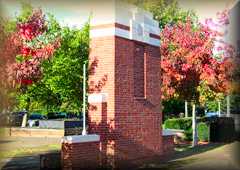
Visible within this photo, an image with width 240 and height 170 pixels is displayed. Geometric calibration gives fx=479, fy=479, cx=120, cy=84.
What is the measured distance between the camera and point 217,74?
20078 millimetres

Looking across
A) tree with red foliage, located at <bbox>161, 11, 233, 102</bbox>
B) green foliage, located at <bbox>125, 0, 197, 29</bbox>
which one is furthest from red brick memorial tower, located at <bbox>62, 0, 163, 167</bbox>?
green foliage, located at <bbox>125, 0, 197, 29</bbox>

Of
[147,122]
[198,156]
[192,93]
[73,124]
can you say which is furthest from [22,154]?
[73,124]

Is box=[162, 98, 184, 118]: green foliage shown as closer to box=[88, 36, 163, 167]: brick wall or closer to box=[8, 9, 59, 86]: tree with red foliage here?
box=[88, 36, 163, 167]: brick wall

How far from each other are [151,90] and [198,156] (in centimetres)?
303

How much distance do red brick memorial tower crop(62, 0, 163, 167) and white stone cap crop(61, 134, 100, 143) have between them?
32 cm

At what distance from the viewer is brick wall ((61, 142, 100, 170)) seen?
40.0 feet

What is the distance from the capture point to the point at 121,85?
1384cm

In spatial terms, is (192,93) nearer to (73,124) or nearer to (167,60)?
(167,60)

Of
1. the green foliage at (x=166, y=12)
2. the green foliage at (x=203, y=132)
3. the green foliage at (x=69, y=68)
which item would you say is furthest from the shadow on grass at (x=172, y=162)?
the green foliage at (x=166, y=12)

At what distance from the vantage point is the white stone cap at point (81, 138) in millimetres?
12180

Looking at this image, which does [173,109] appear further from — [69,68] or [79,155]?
[79,155]

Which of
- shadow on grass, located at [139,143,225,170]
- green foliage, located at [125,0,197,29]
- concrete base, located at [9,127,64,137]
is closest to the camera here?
shadow on grass, located at [139,143,225,170]

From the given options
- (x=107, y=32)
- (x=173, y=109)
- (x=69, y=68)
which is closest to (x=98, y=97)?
(x=107, y=32)

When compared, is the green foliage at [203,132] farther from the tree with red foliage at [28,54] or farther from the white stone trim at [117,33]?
the tree with red foliage at [28,54]
